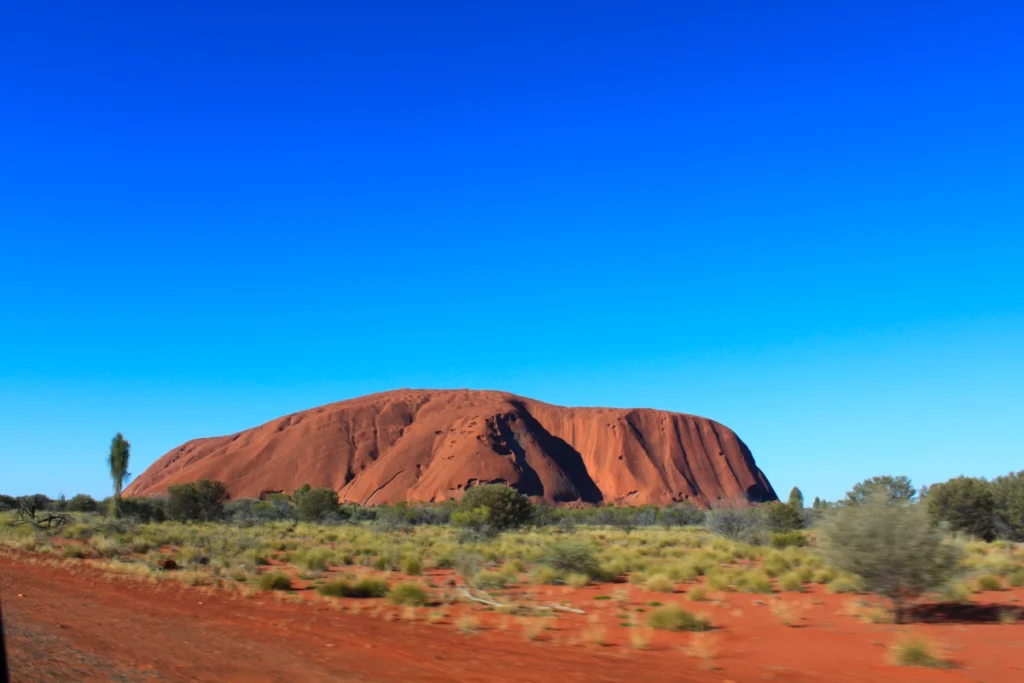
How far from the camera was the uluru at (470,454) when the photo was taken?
95938 millimetres

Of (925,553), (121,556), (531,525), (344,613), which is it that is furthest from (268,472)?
(925,553)

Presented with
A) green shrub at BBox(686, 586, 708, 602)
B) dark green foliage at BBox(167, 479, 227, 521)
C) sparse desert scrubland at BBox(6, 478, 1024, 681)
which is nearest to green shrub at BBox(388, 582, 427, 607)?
sparse desert scrubland at BBox(6, 478, 1024, 681)

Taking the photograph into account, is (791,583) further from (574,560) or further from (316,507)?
(316,507)

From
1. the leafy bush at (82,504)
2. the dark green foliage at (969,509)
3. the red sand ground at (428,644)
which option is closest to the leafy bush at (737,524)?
the dark green foliage at (969,509)

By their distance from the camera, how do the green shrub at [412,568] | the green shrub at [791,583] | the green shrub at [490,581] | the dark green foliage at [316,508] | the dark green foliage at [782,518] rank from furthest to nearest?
the dark green foliage at [316,508] → the dark green foliage at [782,518] → the green shrub at [412,568] → the green shrub at [490,581] → the green shrub at [791,583]

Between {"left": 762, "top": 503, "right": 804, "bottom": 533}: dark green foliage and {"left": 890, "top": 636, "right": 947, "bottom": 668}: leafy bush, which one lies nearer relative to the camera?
{"left": 890, "top": 636, "right": 947, "bottom": 668}: leafy bush

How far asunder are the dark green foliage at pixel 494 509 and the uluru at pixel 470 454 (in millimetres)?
47915

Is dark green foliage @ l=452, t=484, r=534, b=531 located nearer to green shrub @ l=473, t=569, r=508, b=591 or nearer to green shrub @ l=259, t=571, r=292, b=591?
green shrub @ l=473, t=569, r=508, b=591

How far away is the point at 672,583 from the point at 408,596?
296 inches

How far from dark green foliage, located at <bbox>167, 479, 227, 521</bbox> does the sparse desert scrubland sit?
1328 centimetres

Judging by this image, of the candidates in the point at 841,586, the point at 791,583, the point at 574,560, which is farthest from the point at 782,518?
the point at 841,586

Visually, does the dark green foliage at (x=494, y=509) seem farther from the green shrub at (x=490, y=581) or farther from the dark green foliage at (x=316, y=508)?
the green shrub at (x=490, y=581)

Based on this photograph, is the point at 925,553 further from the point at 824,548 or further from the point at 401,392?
the point at 401,392

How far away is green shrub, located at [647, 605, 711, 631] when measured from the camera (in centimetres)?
1346
